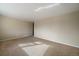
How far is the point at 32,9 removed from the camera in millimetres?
1798

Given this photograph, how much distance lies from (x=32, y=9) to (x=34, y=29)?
0.43 meters

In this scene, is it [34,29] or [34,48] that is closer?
[34,48]

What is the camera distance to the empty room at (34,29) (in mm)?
1701

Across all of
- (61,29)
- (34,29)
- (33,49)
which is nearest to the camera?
(33,49)

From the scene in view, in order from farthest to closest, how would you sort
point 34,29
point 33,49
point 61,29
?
1. point 61,29
2. point 34,29
3. point 33,49

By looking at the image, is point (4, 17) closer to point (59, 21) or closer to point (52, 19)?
point (52, 19)

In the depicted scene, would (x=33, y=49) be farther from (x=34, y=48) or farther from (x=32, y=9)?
(x=32, y=9)

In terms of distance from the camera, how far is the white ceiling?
167 centimetres

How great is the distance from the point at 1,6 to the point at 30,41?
0.87m

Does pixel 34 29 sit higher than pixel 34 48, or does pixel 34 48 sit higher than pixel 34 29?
pixel 34 29

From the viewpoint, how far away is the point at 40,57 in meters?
1.66

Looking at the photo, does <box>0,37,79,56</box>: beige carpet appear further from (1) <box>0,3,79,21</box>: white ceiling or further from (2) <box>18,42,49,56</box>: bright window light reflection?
(1) <box>0,3,79,21</box>: white ceiling

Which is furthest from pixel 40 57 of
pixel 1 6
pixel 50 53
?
pixel 1 6

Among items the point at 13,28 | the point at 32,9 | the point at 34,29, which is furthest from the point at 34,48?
the point at 32,9
